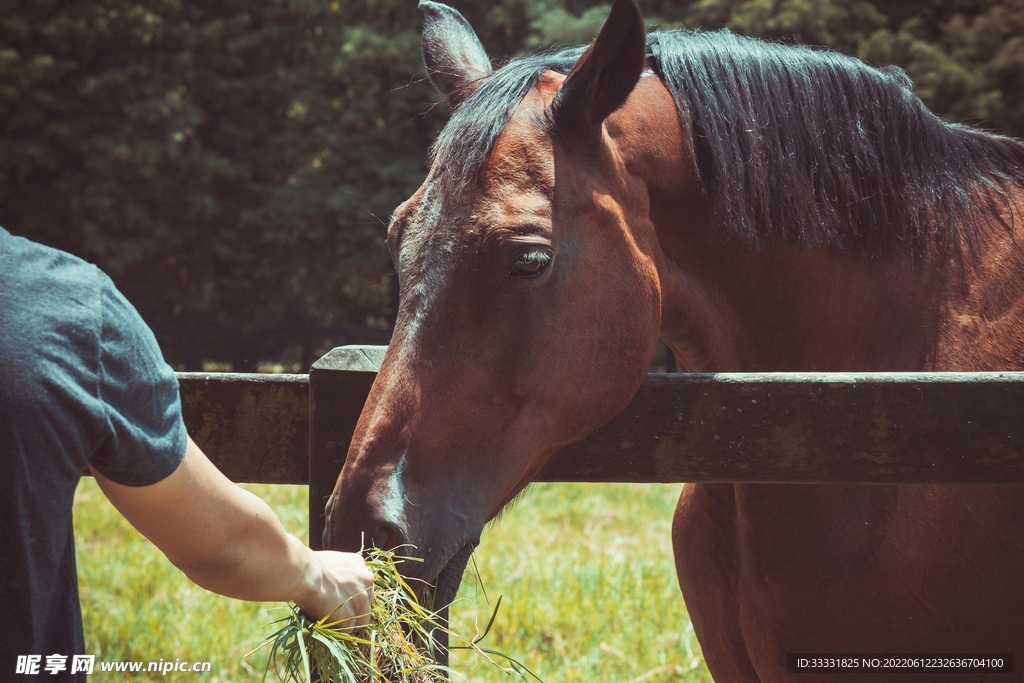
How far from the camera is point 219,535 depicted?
1037mm

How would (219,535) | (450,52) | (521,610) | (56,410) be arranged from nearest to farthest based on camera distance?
1. (56,410)
2. (219,535)
3. (450,52)
4. (521,610)

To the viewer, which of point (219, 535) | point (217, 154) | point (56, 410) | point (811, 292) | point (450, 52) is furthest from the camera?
point (217, 154)

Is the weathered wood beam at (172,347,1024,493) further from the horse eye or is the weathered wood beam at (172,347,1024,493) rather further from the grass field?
the grass field

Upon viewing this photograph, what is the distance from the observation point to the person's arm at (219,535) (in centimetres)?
99

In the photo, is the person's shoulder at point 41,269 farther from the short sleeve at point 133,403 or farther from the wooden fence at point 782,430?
the wooden fence at point 782,430

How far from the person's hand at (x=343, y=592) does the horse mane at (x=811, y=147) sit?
0.90m

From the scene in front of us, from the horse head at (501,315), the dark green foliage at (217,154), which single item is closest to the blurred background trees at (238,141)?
the dark green foliage at (217,154)

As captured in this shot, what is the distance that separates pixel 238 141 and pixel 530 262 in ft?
44.4

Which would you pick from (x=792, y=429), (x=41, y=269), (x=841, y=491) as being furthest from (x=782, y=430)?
(x=41, y=269)

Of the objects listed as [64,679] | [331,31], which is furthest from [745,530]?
[331,31]

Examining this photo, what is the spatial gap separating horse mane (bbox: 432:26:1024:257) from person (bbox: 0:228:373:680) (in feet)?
3.16

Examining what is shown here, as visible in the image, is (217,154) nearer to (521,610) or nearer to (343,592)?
(521,610)

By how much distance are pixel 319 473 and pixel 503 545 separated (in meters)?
3.76

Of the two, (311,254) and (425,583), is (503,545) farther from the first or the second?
(311,254)
